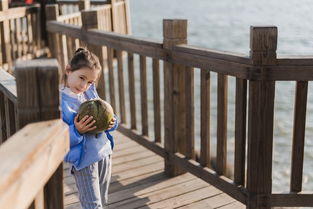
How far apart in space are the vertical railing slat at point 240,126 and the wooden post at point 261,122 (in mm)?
86

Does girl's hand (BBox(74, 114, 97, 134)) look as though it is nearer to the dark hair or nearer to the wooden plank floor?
the dark hair

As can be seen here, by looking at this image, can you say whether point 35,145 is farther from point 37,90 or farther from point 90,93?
point 90,93

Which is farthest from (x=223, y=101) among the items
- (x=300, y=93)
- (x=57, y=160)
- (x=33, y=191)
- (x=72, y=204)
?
(x=33, y=191)

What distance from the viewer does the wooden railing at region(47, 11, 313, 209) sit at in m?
3.43

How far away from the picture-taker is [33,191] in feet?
4.96

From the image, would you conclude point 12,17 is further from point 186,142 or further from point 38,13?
point 186,142

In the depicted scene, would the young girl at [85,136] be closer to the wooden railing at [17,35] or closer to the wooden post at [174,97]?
the wooden post at [174,97]

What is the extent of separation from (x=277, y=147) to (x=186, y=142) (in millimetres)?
9721

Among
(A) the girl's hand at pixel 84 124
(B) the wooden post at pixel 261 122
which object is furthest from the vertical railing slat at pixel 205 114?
(A) the girl's hand at pixel 84 124

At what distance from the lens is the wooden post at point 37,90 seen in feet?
5.69

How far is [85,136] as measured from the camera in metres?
3.03

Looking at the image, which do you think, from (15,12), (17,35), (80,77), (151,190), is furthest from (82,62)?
(17,35)

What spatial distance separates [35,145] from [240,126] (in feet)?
7.67

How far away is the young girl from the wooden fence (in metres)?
0.94
